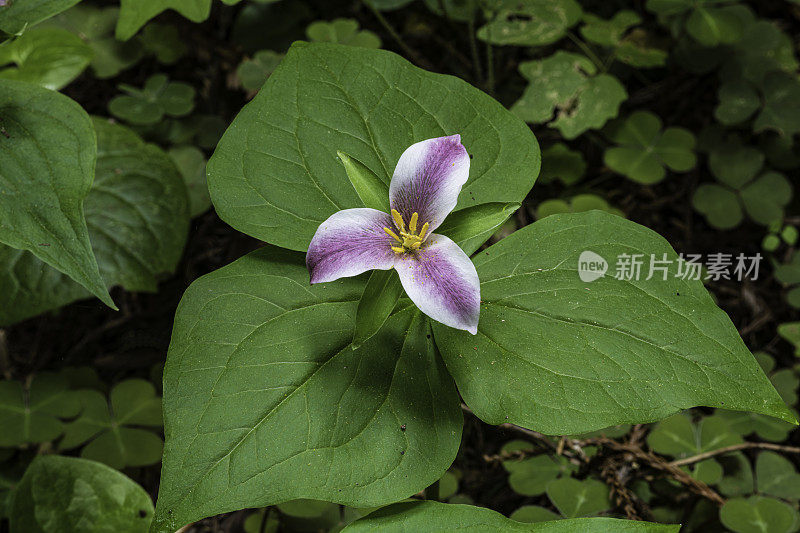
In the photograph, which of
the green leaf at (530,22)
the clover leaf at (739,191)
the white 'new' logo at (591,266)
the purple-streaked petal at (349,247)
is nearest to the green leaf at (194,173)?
the green leaf at (530,22)

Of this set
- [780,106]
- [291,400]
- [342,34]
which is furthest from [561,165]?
[291,400]

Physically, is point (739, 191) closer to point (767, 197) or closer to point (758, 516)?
point (767, 197)

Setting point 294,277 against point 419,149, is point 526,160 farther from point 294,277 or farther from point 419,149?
point 294,277

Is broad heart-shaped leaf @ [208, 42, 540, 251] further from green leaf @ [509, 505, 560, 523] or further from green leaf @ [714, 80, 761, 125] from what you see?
green leaf @ [714, 80, 761, 125]

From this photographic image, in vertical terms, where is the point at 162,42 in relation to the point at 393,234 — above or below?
below

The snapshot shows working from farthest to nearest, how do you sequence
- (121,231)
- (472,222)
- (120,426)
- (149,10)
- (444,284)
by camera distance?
(120,426), (121,231), (149,10), (472,222), (444,284)

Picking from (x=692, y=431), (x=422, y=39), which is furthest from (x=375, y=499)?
(x=422, y=39)
